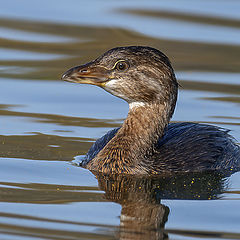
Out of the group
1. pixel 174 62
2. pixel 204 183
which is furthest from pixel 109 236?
pixel 174 62

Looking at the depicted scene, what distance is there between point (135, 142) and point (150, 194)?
1.08 metres

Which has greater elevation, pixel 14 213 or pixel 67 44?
pixel 67 44

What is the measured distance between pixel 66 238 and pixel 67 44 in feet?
33.0

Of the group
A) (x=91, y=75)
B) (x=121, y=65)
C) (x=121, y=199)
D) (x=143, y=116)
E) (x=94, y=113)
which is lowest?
(x=121, y=199)

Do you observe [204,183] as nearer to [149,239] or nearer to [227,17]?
[149,239]

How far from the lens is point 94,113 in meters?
13.3

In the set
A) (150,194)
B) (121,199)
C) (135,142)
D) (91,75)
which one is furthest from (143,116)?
(121,199)

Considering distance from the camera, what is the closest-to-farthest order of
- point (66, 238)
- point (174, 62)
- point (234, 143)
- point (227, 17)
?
1. point (66, 238)
2. point (234, 143)
3. point (174, 62)
4. point (227, 17)

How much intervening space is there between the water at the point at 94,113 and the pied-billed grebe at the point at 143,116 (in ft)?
0.89

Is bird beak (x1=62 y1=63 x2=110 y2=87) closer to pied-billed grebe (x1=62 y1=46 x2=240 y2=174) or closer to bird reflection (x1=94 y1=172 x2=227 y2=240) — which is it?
pied-billed grebe (x1=62 y1=46 x2=240 y2=174)

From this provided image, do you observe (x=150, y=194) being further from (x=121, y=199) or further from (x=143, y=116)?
(x=143, y=116)

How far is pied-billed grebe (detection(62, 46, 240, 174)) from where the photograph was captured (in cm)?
1033

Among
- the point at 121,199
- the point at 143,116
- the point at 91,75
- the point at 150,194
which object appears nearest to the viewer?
the point at 121,199

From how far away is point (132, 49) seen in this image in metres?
10.4
